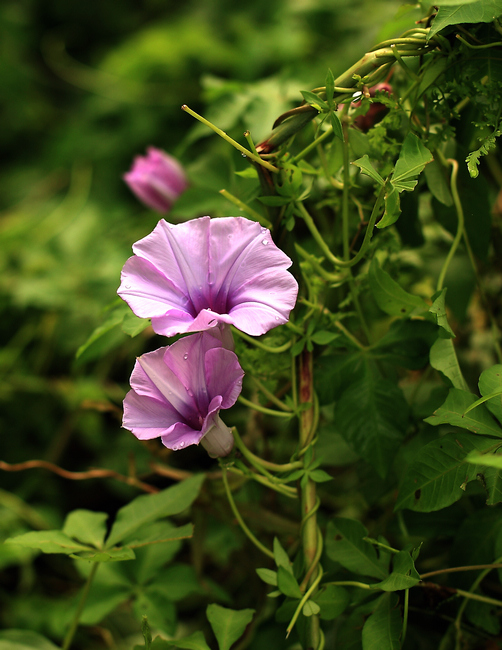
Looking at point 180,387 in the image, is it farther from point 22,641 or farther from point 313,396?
point 22,641

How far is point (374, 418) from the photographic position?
1.94 feet

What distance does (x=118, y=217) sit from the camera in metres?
1.65

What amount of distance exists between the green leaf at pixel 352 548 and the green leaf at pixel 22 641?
0.44m

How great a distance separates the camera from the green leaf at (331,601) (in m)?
0.53

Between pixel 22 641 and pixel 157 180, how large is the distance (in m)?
0.73

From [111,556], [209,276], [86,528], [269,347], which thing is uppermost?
[209,276]

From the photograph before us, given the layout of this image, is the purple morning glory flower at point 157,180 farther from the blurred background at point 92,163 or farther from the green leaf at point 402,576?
the green leaf at point 402,576

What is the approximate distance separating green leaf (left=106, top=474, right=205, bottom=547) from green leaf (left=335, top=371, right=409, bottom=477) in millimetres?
203

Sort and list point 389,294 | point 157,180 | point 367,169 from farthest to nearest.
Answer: point 157,180, point 389,294, point 367,169

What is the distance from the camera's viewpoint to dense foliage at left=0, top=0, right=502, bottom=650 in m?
0.52

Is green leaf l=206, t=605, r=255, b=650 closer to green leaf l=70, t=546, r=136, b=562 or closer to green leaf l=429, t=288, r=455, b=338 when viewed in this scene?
green leaf l=70, t=546, r=136, b=562

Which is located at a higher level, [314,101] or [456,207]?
[314,101]

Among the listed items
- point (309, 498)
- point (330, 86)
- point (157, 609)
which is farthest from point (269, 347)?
point (157, 609)

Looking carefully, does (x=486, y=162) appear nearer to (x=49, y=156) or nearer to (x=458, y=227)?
(x=458, y=227)
